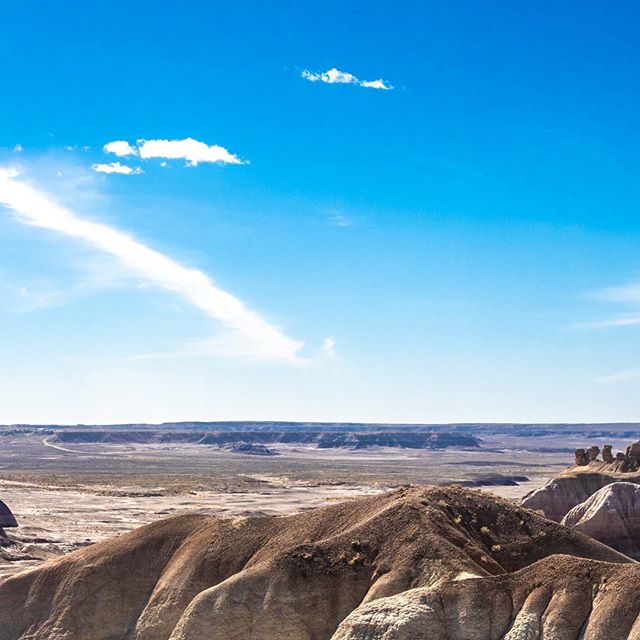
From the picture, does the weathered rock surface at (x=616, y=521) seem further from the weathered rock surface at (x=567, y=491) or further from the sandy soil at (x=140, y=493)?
the sandy soil at (x=140, y=493)

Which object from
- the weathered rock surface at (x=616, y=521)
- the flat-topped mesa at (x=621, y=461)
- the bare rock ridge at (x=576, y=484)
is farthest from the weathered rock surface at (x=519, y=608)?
the flat-topped mesa at (x=621, y=461)

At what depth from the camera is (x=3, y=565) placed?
56.9 metres

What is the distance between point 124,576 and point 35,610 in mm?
3843

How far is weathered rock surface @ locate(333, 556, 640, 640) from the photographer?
25625mm

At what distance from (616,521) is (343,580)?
85.3 ft

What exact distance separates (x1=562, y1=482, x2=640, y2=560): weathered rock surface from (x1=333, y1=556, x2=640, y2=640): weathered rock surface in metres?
25.2

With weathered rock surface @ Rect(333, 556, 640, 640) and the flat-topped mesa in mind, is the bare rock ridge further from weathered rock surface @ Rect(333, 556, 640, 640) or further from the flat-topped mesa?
weathered rock surface @ Rect(333, 556, 640, 640)

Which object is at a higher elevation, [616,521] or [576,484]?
[576,484]

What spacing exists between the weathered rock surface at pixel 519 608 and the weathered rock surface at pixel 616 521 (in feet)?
82.7

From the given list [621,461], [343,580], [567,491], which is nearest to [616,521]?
[567,491]

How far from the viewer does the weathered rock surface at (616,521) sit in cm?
5166

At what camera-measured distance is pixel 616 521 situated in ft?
170

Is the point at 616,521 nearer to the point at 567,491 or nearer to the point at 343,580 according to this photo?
the point at 567,491

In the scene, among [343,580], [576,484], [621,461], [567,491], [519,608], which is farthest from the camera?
[621,461]
